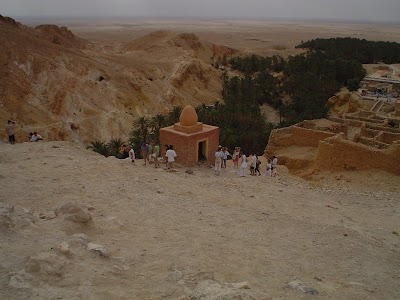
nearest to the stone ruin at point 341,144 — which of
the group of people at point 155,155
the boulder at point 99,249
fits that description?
the group of people at point 155,155

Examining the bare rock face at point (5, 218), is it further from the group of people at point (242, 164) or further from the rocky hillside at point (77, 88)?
the rocky hillside at point (77, 88)

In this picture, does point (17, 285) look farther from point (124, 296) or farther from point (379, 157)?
point (379, 157)

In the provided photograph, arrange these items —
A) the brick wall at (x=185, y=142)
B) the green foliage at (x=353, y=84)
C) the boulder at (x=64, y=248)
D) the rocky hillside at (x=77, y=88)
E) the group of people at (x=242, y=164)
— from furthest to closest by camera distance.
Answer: the green foliage at (x=353, y=84), the rocky hillside at (x=77, y=88), the brick wall at (x=185, y=142), the group of people at (x=242, y=164), the boulder at (x=64, y=248)

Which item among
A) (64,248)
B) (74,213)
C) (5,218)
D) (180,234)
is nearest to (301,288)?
(180,234)

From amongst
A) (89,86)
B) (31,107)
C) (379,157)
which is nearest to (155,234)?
(379,157)

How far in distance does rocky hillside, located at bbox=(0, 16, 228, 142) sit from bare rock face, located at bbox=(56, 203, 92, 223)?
1645 centimetres

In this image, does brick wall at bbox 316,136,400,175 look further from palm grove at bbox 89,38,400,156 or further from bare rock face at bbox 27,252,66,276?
bare rock face at bbox 27,252,66,276

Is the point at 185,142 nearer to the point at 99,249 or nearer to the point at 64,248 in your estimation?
the point at 99,249

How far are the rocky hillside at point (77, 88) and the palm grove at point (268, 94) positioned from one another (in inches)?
108

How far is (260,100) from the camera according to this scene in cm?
4200

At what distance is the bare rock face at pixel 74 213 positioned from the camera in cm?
697

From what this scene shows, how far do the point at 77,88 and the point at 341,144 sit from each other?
21042mm

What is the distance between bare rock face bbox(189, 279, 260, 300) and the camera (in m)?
4.59

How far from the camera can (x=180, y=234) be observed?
7.55 meters
